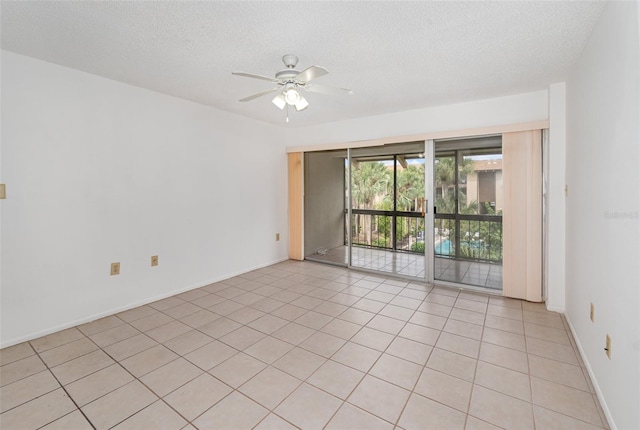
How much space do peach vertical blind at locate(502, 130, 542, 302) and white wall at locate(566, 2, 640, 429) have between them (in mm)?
780

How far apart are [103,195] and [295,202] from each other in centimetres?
287

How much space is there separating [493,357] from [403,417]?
3.34ft

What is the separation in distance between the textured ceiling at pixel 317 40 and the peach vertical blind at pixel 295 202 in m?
2.11

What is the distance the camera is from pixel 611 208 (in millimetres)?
1642

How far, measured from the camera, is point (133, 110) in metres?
3.09

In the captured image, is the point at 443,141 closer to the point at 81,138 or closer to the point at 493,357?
the point at 493,357

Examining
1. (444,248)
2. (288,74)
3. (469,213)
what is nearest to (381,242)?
(444,248)

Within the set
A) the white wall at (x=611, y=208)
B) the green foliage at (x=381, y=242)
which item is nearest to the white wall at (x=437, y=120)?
the white wall at (x=611, y=208)

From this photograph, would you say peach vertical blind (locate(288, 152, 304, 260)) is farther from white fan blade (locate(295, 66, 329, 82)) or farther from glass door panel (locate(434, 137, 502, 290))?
white fan blade (locate(295, 66, 329, 82))

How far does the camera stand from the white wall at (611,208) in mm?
1354

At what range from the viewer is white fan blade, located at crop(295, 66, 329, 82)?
1957 mm

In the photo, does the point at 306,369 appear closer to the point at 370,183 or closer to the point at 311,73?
the point at 311,73

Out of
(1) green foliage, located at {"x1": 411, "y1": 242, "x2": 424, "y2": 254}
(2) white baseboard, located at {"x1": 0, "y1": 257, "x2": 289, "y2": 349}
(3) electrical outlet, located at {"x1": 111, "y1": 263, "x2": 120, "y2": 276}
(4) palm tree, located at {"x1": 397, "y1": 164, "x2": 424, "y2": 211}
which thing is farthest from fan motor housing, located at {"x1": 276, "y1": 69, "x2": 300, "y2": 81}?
(1) green foliage, located at {"x1": 411, "y1": 242, "x2": 424, "y2": 254}

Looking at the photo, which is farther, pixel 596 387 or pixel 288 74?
pixel 288 74
